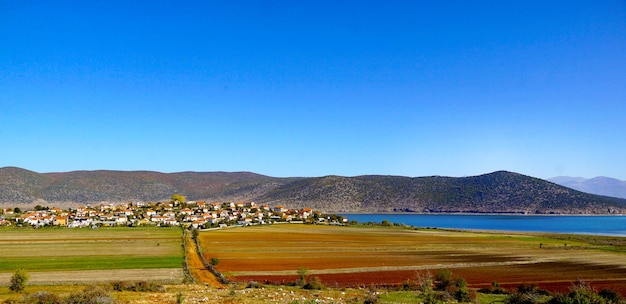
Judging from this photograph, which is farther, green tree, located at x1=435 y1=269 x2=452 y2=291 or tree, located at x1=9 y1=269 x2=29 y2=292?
green tree, located at x1=435 y1=269 x2=452 y2=291

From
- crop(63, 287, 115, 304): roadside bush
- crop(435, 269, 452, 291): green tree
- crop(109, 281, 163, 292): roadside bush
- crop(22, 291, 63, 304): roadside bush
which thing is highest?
crop(63, 287, 115, 304): roadside bush

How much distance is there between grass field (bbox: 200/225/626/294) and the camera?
114 feet

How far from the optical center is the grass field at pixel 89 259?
3475 centimetres

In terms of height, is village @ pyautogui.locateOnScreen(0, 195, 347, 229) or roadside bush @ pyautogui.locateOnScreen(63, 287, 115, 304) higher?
roadside bush @ pyautogui.locateOnScreen(63, 287, 115, 304)

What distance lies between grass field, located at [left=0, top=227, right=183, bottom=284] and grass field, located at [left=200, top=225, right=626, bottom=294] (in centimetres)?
504

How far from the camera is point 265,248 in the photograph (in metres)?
56.6

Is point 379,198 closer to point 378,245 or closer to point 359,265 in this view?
point 378,245

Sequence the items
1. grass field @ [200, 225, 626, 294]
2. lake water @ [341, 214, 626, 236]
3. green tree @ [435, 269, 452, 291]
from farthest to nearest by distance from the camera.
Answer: lake water @ [341, 214, 626, 236]
grass field @ [200, 225, 626, 294]
green tree @ [435, 269, 452, 291]

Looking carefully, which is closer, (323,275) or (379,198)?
(323,275)

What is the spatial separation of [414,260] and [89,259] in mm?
31409

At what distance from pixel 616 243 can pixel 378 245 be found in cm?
3634

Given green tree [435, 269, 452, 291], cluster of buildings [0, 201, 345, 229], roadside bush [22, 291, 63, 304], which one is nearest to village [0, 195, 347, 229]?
cluster of buildings [0, 201, 345, 229]

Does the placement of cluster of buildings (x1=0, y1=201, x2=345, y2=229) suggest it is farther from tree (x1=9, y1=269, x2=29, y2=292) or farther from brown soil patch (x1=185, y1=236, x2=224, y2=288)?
tree (x1=9, y1=269, x2=29, y2=292)

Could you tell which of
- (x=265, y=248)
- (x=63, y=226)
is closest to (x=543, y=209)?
(x=265, y=248)
